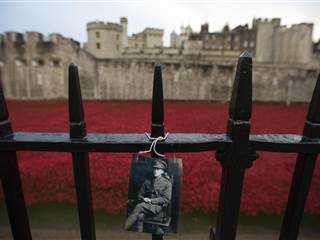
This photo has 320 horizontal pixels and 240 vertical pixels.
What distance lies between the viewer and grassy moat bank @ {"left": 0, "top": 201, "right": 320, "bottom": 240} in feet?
8.49

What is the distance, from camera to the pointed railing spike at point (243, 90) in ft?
2.73

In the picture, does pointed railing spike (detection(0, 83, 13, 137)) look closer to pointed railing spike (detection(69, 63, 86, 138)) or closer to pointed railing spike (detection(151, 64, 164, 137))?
pointed railing spike (detection(69, 63, 86, 138))

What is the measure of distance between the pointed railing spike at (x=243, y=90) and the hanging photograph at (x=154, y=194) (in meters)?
0.29

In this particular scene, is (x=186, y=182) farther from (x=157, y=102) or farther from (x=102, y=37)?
(x=102, y=37)

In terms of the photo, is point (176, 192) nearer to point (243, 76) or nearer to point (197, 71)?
point (243, 76)

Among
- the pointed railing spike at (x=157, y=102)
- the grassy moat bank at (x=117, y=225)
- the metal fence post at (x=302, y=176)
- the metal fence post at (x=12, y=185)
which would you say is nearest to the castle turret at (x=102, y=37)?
the grassy moat bank at (x=117, y=225)

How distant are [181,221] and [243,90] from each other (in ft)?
7.90

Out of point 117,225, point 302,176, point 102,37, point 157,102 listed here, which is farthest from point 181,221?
point 102,37

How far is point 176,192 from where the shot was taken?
91cm

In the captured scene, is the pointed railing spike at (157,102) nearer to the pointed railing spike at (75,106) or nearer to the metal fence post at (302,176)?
the pointed railing spike at (75,106)

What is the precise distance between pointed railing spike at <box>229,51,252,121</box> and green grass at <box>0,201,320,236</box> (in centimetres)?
220

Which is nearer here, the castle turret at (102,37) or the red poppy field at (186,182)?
the red poppy field at (186,182)

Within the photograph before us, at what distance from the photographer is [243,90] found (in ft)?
2.80

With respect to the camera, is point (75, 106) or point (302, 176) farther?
point (302, 176)
